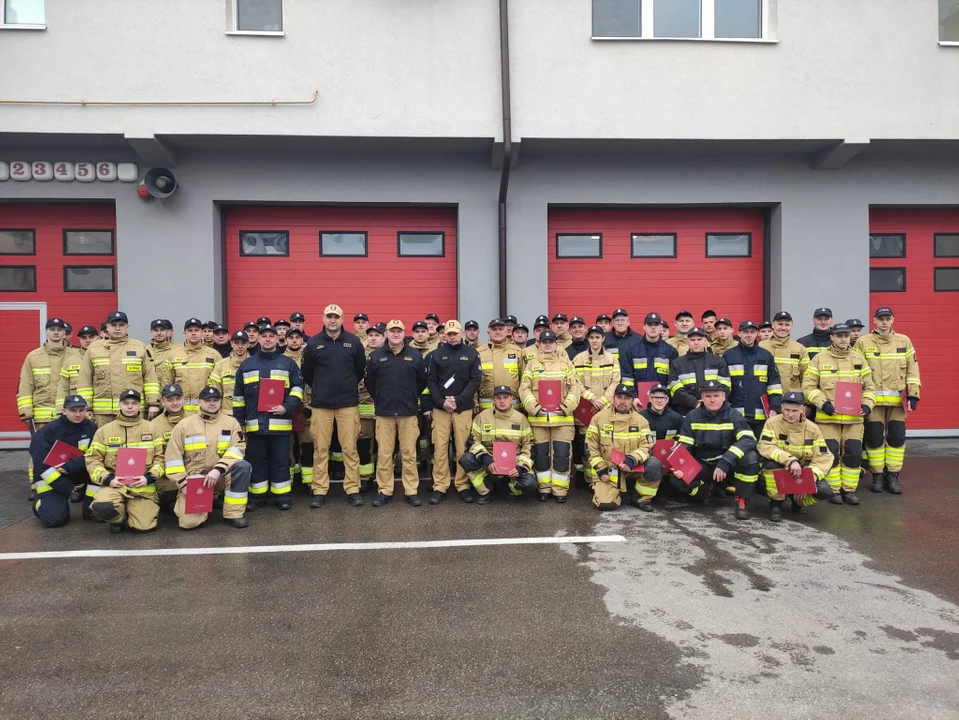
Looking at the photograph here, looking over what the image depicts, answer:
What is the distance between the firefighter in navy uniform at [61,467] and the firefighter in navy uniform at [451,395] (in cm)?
365

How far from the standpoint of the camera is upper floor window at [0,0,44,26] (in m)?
8.66

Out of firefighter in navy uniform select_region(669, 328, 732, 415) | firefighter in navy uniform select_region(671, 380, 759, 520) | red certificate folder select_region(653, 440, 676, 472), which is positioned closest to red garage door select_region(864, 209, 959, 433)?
firefighter in navy uniform select_region(669, 328, 732, 415)

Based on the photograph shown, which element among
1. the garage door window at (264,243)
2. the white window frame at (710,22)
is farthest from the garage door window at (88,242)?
the white window frame at (710,22)

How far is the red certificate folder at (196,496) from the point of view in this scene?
220 inches

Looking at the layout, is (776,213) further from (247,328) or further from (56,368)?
(56,368)

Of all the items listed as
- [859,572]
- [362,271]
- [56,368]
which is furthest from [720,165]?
[56,368]

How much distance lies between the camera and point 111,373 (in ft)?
22.9

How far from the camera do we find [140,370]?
7102 mm

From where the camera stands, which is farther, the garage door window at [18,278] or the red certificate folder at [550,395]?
the garage door window at [18,278]

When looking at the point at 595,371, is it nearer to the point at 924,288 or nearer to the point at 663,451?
the point at 663,451

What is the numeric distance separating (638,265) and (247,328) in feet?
21.0

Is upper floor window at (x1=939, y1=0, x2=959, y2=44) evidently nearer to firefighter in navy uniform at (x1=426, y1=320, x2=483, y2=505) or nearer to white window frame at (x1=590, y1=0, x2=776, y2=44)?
white window frame at (x1=590, y1=0, x2=776, y2=44)

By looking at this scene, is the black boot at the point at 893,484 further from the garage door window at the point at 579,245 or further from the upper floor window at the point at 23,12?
the upper floor window at the point at 23,12

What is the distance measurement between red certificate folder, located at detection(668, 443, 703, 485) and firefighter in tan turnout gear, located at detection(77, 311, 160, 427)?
236 inches
